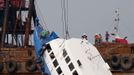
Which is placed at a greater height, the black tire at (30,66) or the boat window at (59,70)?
the boat window at (59,70)

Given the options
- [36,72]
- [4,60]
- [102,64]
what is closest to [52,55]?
[102,64]

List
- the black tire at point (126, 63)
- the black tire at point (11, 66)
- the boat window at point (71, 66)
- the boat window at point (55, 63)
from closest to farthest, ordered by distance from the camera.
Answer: the boat window at point (71, 66) < the boat window at point (55, 63) < the black tire at point (126, 63) < the black tire at point (11, 66)

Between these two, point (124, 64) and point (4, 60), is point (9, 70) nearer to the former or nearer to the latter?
point (4, 60)

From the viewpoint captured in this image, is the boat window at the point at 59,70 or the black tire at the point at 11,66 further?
the black tire at the point at 11,66

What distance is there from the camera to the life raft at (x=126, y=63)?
27931 mm

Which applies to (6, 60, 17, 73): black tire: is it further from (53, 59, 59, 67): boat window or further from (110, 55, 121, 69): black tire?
(53, 59, 59, 67): boat window

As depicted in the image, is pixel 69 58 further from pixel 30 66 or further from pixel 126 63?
pixel 30 66

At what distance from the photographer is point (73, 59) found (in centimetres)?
2194

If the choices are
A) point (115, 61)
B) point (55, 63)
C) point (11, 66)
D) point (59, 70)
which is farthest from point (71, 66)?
point (11, 66)

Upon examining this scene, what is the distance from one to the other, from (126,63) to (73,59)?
6893mm

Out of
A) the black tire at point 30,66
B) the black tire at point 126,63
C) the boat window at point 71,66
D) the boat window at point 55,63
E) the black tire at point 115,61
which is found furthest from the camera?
the black tire at point 30,66

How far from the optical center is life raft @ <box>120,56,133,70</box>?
2793cm

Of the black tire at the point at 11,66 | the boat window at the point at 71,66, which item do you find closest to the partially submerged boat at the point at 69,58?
the boat window at the point at 71,66

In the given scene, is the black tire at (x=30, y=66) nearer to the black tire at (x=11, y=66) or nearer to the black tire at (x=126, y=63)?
the black tire at (x=11, y=66)
